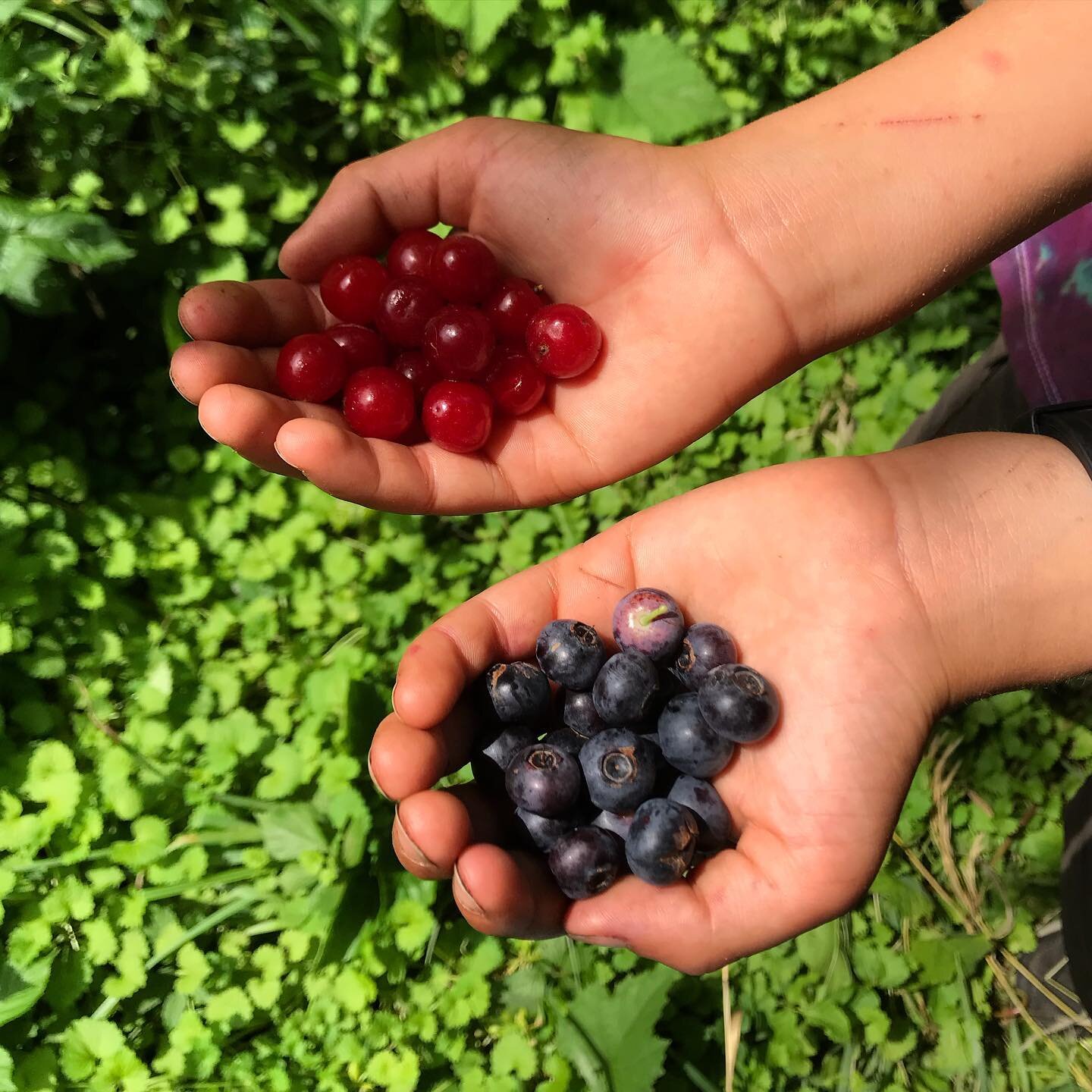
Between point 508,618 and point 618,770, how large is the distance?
0.45 meters

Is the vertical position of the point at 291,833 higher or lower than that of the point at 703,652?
lower

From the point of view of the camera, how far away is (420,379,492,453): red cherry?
2.31 meters

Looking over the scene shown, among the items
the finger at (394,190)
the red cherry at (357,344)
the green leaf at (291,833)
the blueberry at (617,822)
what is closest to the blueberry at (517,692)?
the blueberry at (617,822)

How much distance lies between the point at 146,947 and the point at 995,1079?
2.75 metres

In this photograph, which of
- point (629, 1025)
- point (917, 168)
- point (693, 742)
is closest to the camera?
point (693, 742)

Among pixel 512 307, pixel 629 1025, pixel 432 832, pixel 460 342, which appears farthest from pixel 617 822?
pixel 512 307

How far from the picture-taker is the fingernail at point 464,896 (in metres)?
1.77

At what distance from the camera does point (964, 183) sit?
223 centimetres

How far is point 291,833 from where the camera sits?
2830 millimetres

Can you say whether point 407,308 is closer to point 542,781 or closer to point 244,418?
point 244,418

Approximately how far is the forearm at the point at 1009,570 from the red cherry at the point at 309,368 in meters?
1.46

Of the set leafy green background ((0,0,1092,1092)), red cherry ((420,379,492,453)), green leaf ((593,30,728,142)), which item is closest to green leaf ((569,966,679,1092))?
leafy green background ((0,0,1092,1092))

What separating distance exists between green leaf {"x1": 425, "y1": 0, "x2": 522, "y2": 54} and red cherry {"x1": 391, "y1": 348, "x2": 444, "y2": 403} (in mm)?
1328

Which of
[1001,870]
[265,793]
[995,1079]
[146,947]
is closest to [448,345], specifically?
[265,793]
